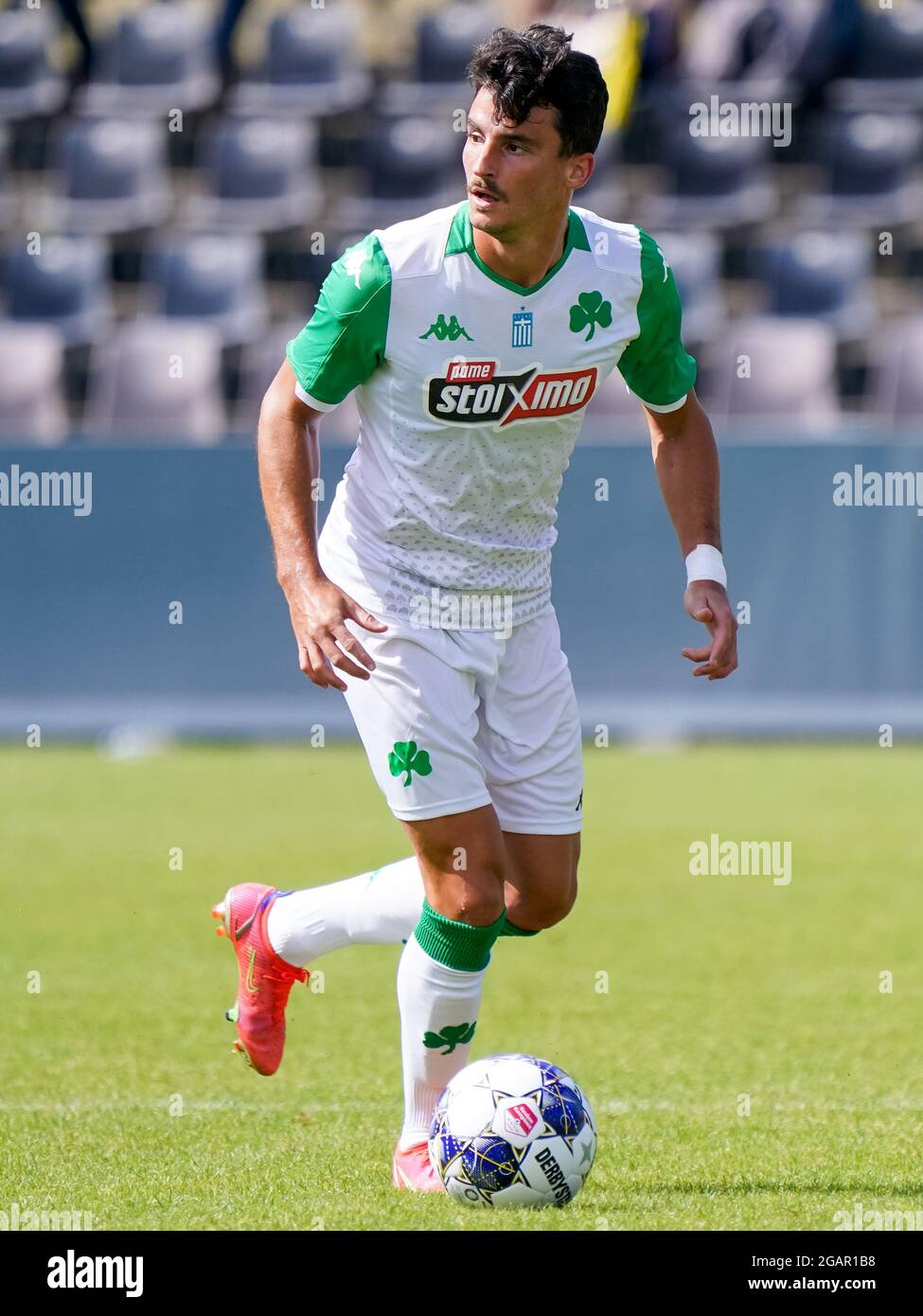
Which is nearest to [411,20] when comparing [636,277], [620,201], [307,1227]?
[620,201]

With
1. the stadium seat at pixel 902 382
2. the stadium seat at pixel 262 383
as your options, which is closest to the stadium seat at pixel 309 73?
the stadium seat at pixel 262 383

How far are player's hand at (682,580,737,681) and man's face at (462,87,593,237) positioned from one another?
101 centimetres

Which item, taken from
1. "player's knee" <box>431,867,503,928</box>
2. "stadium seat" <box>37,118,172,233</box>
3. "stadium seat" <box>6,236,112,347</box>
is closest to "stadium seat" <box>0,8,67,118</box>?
"stadium seat" <box>37,118,172,233</box>

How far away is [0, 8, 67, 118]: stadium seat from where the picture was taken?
1819 cm

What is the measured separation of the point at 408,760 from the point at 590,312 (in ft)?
3.76

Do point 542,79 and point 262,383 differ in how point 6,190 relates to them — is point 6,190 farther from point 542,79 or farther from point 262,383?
point 542,79

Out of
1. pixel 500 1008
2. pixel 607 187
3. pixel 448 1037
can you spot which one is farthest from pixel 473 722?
pixel 607 187

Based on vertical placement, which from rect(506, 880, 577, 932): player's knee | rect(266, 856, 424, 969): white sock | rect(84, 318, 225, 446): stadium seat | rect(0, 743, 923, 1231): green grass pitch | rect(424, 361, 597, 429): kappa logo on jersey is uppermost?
rect(424, 361, 597, 429): kappa logo on jersey

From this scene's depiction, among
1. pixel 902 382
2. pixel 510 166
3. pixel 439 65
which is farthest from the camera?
pixel 439 65

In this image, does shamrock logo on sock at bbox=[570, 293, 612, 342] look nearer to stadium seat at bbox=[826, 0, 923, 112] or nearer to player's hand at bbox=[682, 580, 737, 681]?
player's hand at bbox=[682, 580, 737, 681]

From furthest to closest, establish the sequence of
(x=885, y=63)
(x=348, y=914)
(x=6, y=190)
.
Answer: (x=885, y=63), (x=6, y=190), (x=348, y=914)

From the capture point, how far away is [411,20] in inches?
824

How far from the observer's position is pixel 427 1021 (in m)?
4.78
